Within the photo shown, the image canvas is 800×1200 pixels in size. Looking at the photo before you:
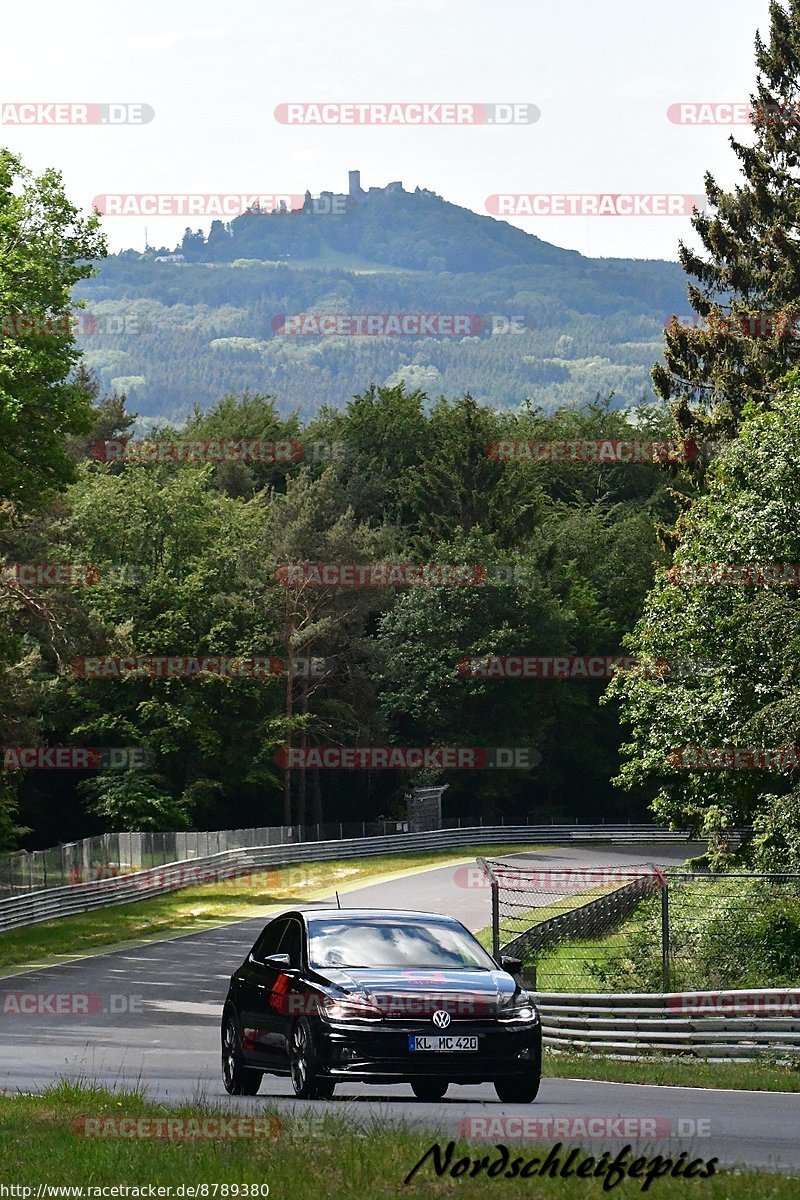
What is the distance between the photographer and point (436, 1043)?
13062mm

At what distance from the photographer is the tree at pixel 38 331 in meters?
38.3

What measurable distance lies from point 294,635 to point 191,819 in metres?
9.46

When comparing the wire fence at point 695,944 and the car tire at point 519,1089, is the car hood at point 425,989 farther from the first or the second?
the wire fence at point 695,944

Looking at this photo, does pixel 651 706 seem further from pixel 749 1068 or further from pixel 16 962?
pixel 749 1068

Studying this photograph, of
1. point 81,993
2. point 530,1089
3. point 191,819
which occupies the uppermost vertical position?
point 530,1089

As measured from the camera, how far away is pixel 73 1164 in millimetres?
9148

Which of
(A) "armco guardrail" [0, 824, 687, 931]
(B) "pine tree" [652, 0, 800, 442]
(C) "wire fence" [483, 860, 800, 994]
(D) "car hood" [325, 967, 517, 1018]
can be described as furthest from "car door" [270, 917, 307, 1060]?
(B) "pine tree" [652, 0, 800, 442]

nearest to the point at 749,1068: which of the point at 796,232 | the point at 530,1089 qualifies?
the point at 530,1089

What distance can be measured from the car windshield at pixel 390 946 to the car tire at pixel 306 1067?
22.3 inches

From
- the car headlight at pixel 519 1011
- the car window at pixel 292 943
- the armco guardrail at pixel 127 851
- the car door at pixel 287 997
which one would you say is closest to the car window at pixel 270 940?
the car window at pixel 292 943

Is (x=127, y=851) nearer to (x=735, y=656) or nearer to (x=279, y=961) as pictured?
(x=735, y=656)

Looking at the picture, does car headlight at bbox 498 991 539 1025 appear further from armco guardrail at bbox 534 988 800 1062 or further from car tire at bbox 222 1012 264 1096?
armco guardrail at bbox 534 988 800 1062

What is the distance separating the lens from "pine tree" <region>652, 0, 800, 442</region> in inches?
1940

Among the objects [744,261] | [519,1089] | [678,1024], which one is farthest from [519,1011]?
[744,261]
